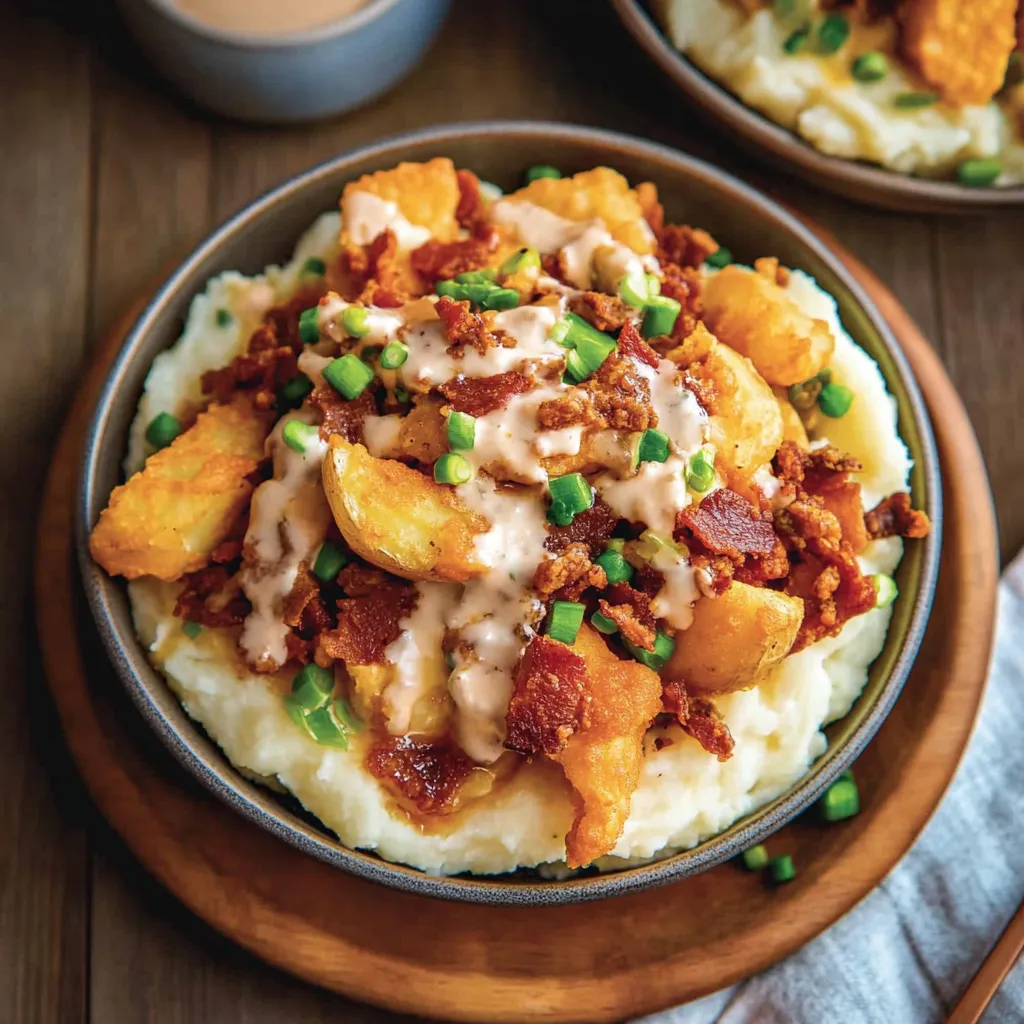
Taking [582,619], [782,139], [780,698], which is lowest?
[780,698]

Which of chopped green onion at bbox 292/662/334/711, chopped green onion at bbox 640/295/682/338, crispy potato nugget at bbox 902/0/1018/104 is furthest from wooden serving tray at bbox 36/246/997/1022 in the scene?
crispy potato nugget at bbox 902/0/1018/104

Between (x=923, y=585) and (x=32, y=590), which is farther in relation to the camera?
(x=32, y=590)

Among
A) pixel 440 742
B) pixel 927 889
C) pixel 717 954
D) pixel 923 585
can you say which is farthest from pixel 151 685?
pixel 927 889

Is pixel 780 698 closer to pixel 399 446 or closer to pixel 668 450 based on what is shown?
pixel 668 450

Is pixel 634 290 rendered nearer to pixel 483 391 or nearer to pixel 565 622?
pixel 483 391

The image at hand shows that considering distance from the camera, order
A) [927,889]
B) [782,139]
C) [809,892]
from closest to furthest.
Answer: [809,892], [927,889], [782,139]

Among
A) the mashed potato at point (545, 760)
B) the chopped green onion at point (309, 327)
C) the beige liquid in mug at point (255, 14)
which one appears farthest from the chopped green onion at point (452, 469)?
the beige liquid in mug at point (255, 14)

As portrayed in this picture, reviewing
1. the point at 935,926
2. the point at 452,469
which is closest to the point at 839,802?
the point at 935,926

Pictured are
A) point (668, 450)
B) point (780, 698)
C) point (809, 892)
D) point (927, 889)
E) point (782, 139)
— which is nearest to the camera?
point (668, 450)
